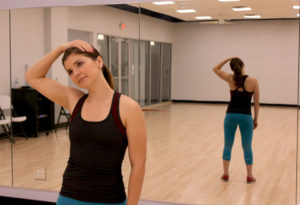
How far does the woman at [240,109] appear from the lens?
3.65 metres

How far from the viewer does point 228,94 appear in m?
3.72

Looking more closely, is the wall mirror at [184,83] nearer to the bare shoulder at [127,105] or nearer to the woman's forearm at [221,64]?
the woman's forearm at [221,64]

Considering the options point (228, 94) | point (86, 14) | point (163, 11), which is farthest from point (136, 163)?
point (86, 14)

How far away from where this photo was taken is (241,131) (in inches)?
147

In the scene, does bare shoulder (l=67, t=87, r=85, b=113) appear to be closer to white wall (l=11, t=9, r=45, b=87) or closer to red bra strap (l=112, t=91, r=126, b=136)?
red bra strap (l=112, t=91, r=126, b=136)

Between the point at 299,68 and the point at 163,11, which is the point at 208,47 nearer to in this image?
the point at 163,11

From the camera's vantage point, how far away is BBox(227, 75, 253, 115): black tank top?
3.65 metres

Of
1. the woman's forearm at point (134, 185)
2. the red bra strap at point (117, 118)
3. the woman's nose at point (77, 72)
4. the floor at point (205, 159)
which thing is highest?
the woman's nose at point (77, 72)

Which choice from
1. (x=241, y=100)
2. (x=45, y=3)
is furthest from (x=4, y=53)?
(x=241, y=100)

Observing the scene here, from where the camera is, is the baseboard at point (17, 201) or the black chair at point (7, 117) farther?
the black chair at point (7, 117)

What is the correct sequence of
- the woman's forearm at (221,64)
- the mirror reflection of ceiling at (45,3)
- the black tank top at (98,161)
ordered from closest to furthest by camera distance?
1. the black tank top at (98,161)
2. the woman's forearm at (221,64)
3. the mirror reflection of ceiling at (45,3)

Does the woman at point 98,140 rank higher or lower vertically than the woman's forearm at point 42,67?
lower

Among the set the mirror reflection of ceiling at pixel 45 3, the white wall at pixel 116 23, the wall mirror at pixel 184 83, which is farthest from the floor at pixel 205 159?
the mirror reflection of ceiling at pixel 45 3

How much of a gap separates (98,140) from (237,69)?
7.65 ft
